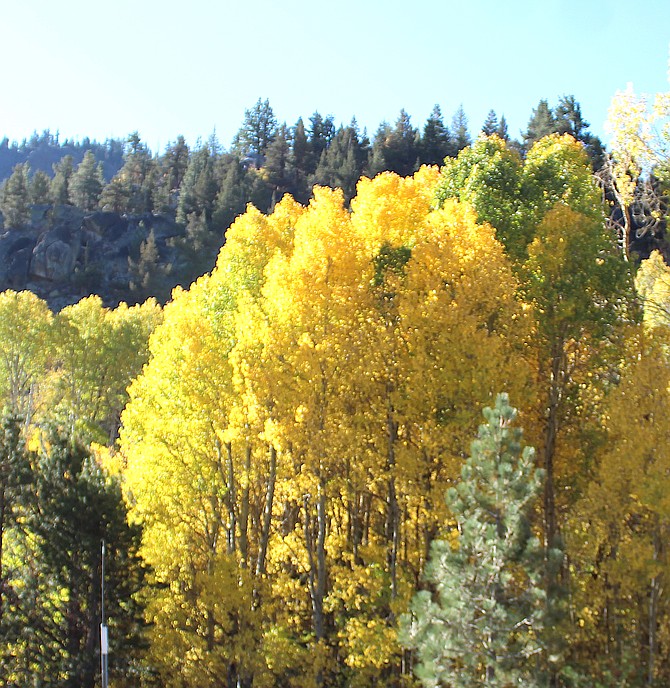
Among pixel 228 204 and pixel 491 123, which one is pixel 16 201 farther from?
pixel 491 123

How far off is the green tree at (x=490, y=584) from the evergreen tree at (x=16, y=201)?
8714 cm

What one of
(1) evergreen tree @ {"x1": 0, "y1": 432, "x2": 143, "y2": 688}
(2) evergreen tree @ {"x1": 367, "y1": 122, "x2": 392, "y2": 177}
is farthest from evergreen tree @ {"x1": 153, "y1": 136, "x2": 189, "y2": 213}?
(1) evergreen tree @ {"x1": 0, "y1": 432, "x2": 143, "y2": 688}

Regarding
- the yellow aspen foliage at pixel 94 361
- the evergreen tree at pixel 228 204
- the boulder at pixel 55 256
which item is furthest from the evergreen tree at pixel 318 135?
the yellow aspen foliage at pixel 94 361

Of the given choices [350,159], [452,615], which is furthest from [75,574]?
[350,159]

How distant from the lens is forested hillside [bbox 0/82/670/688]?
15773 millimetres

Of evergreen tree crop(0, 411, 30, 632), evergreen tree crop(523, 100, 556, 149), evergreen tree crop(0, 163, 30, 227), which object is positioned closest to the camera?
evergreen tree crop(0, 411, 30, 632)

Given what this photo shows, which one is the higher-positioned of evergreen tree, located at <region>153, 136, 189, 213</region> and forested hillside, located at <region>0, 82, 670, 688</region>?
evergreen tree, located at <region>153, 136, 189, 213</region>

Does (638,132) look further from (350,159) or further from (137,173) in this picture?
(137,173)

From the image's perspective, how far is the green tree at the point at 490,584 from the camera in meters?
12.3

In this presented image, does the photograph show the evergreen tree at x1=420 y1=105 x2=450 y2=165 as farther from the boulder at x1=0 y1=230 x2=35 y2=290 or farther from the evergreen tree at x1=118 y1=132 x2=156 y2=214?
the boulder at x1=0 y1=230 x2=35 y2=290

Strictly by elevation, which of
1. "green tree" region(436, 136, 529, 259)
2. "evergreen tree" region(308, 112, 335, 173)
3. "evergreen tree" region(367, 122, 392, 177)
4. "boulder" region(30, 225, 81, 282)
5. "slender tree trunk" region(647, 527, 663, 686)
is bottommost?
"slender tree trunk" region(647, 527, 663, 686)

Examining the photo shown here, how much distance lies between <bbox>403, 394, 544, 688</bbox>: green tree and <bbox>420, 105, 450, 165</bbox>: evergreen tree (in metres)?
69.5

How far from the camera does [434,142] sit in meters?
82.2

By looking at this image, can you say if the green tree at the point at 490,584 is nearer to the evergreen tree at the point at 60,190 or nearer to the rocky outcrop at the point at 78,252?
the rocky outcrop at the point at 78,252
